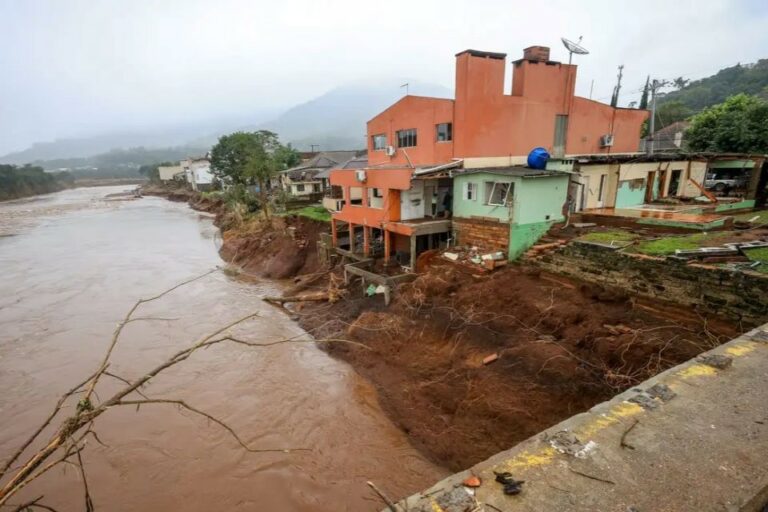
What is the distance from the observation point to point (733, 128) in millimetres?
21109

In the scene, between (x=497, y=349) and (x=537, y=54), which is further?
(x=537, y=54)

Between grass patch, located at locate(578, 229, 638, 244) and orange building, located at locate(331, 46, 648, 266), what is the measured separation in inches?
217

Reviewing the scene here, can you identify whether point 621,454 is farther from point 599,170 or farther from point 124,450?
point 599,170

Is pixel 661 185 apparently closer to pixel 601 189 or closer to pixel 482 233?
pixel 601 189

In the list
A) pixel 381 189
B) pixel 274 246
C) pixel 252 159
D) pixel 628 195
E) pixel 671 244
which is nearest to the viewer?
pixel 671 244

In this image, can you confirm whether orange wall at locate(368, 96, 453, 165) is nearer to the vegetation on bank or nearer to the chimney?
Result: the chimney

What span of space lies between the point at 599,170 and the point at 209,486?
1850cm

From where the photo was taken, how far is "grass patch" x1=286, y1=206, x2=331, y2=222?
84.5 feet

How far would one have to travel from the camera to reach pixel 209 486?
8055 mm

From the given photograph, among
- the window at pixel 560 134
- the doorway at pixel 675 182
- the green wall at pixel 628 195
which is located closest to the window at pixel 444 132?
the window at pixel 560 134

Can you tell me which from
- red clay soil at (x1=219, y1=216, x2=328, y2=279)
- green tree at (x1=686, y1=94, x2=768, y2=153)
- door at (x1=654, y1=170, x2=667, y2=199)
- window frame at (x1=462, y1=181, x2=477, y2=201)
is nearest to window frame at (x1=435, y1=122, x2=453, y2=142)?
window frame at (x1=462, y1=181, x2=477, y2=201)

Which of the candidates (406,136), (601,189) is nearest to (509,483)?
(601,189)

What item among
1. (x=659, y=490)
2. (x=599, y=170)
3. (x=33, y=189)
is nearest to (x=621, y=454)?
(x=659, y=490)

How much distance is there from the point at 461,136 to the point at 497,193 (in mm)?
4163
